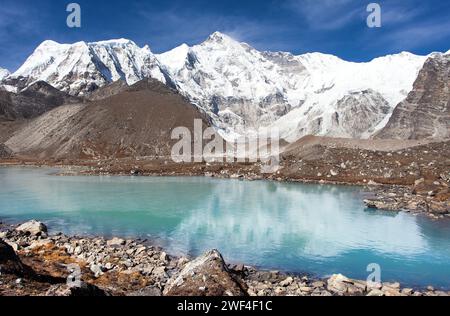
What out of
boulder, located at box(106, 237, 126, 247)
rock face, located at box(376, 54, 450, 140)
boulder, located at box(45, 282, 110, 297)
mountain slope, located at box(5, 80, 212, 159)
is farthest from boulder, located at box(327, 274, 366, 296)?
rock face, located at box(376, 54, 450, 140)

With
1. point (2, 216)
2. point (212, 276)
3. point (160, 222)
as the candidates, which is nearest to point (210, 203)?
Answer: point (160, 222)

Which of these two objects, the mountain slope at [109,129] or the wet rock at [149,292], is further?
the mountain slope at [109,129]

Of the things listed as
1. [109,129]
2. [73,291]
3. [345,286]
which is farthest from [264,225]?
[109,129]

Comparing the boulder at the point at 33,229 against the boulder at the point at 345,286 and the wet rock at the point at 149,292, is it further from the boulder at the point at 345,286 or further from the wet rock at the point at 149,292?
the boulder at the point at 345,286

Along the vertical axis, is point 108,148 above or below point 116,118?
below

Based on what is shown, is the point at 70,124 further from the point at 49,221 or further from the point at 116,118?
the point at 49,221

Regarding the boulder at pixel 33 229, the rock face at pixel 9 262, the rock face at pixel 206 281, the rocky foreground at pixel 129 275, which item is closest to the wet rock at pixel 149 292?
the rocky foreground at pixel 129 275

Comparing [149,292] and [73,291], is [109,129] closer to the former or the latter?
[149,292]

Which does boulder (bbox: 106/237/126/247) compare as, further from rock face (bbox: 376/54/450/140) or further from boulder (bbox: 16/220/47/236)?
rock face (bbox: 376/54/450/140)
